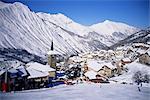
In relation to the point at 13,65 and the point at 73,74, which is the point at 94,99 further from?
the point at 73,74

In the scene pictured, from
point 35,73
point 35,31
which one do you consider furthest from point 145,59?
point 35,31

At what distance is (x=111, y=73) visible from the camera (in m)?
15.1

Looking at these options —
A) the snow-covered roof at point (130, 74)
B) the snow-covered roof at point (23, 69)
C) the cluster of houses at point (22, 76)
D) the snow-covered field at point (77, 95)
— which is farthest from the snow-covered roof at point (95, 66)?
the snow-covered field at point (77, 95)

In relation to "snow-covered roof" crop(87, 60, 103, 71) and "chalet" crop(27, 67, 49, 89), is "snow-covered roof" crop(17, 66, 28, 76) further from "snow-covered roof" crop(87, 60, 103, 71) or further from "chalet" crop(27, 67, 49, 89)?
"snow-covered roof" crop(87, 60, 103, 71)

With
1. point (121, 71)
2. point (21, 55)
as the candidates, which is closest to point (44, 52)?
point (21, 55)

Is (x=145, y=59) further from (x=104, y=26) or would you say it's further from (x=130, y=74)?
(x=104, y=26)

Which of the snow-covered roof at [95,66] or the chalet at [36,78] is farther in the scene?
the snow-covered roof at [95,66]

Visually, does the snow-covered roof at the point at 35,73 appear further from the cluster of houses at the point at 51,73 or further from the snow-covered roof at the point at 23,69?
the snow-covered roof at the point at 23,69

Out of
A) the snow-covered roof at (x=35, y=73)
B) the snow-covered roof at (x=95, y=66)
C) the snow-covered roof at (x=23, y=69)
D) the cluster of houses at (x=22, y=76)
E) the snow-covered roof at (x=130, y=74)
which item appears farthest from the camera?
the snow-covered roof at (x=95, y=66)

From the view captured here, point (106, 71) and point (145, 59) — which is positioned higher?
point (145, 59)

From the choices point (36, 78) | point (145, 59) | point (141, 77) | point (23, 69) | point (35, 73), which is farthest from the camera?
point (145, 59)

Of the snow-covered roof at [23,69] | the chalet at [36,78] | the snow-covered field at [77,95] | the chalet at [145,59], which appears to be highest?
the chalet at [145,59]

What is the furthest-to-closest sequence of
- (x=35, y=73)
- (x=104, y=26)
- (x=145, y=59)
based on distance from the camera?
1. (x=145, y=59)
2. (x=104, y=26)
3. (x=35, y=73)

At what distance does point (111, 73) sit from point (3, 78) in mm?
9986
